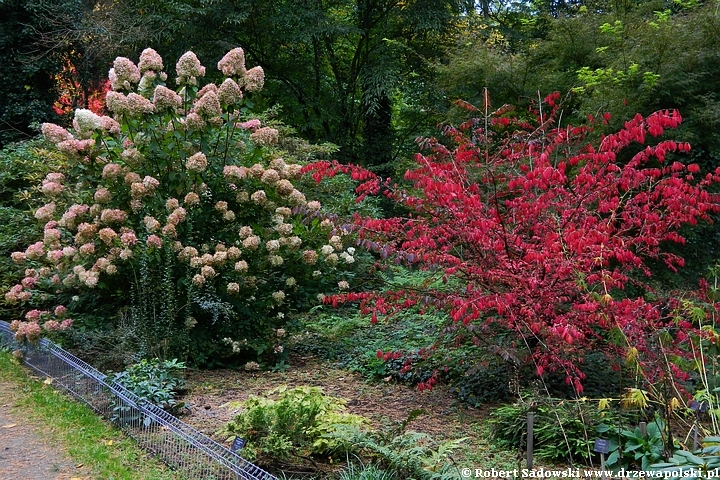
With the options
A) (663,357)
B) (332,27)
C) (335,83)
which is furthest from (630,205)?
(335,83)

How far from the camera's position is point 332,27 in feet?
46.9

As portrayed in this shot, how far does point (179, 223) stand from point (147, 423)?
228 cm

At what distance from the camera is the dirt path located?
3838mm

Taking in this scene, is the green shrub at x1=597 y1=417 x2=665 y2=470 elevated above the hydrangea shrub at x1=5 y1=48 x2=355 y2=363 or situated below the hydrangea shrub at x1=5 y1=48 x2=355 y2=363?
below

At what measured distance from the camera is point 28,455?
416cm

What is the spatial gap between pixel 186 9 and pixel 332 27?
3.31 m

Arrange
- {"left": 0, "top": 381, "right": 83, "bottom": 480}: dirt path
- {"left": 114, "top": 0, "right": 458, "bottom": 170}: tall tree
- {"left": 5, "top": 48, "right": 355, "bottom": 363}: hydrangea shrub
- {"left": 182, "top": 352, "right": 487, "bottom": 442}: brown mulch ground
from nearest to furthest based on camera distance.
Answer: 1. {"left": 0, "top": 381, "right": 83, "bottom": 480}: dirt path
2. {"left": 182, "top": 352, "right": 487, "bottom": 442}: brown mulch ground
3. {"left": 5, "top": 48, "right": 355, "bottom": 363}: hydrangea shrub
4. {"left": 114, "top": 0, "right": 458, "bottom": 170}: tall tree

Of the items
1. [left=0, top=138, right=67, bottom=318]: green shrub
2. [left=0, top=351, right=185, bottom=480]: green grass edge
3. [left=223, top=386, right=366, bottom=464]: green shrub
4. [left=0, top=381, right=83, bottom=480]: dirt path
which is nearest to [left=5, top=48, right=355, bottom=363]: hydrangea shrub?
[left=0, top=351, right=185, bottom=480]: green grass edge

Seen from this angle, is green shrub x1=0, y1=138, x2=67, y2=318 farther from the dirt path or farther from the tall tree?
the tall tree

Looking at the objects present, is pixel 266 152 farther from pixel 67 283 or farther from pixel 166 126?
pixel 67 283

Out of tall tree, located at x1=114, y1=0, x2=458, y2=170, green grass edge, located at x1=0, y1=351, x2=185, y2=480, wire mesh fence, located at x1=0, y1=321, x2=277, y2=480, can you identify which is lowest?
green grass edge, located at x1=0, y1=351, x2=185, y2=480

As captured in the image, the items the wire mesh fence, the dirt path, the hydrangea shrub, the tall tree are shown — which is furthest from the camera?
the tall tree

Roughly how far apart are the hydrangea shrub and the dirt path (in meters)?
1.20

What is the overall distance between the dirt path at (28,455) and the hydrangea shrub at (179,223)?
47.4 inches
